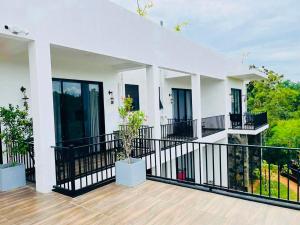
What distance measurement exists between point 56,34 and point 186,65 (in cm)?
560

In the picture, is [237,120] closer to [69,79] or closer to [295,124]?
[69,79]

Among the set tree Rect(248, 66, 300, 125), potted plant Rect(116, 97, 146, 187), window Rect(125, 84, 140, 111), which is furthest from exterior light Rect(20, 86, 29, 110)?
tree Rect(248, 66, 300, 125)

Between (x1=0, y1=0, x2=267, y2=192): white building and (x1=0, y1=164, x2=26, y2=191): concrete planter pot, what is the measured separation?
71cm

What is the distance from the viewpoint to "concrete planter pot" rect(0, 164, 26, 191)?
4.64 m

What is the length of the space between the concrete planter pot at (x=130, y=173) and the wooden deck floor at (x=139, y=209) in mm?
281

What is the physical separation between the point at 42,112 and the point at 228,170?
4.18 metres

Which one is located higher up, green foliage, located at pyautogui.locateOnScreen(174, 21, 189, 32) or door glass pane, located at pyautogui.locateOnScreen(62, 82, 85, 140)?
green foliage, located at pyautogui.locateOnScreen(174, 21, 189, 32)

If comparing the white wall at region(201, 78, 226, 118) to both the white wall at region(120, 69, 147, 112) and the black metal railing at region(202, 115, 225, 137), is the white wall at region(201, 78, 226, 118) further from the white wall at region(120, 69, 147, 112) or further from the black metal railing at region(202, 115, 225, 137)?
the white wall at region(120, 69, 147, 112)

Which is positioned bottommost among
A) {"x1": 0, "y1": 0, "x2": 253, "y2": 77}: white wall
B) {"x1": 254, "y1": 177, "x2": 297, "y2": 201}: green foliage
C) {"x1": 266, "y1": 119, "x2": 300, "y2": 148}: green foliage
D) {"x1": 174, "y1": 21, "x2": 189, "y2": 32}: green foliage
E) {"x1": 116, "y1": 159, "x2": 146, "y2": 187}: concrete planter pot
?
{"x1": 254, "y1": 177, "x2": 297, "y2": 201}: green foliage

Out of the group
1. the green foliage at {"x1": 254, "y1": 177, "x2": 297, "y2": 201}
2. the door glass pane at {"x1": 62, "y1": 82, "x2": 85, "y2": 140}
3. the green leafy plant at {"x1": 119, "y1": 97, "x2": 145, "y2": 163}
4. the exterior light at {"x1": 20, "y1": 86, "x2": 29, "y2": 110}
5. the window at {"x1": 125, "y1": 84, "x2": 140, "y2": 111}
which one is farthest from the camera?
the green foliage at {"x1": 254, "y1": 177, "x2": 297, "y2": 201}

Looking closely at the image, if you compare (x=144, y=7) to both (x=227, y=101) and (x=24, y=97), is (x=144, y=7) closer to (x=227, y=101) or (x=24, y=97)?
(x=227, y=101)

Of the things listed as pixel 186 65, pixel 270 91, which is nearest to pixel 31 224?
pixel 186 65

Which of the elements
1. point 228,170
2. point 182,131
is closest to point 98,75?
point 182,131

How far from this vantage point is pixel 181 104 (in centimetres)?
1340
